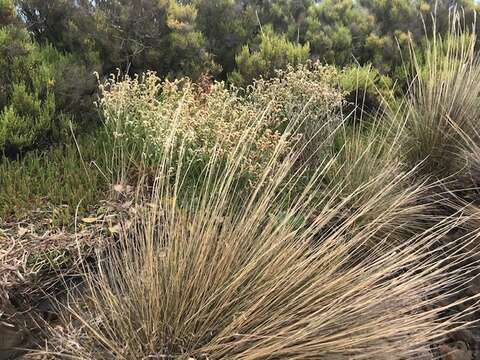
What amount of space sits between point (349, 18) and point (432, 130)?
2.62 metres

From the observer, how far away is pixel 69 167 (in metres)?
3.52

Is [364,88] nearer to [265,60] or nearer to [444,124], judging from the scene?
[265,60]

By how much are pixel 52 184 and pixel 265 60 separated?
2.38 metres

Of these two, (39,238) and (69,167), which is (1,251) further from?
(69,167)

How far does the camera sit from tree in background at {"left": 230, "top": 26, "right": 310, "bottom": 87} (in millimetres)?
4980

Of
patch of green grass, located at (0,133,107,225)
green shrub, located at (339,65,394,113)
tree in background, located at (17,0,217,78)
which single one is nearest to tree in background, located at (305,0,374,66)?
green shrub, located at (339,65,394,113)

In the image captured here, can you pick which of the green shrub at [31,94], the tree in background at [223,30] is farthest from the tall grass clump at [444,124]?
the green shrub at [31,94]

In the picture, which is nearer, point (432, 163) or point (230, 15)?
point (432, 163)

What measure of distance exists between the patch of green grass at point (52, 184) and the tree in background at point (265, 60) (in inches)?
69.9

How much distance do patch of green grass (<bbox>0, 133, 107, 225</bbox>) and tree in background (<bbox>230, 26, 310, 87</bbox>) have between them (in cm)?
178

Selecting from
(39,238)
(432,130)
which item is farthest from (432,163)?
(39,238)

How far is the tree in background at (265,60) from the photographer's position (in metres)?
4.98

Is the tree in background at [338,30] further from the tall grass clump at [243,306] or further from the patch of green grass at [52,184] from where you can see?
the tall grass clump at [243,306]

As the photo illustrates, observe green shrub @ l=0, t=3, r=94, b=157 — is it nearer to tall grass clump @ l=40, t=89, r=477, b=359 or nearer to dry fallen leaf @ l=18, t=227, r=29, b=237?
dry fallen leaf @ l=18, t=227, r=29, b=237
